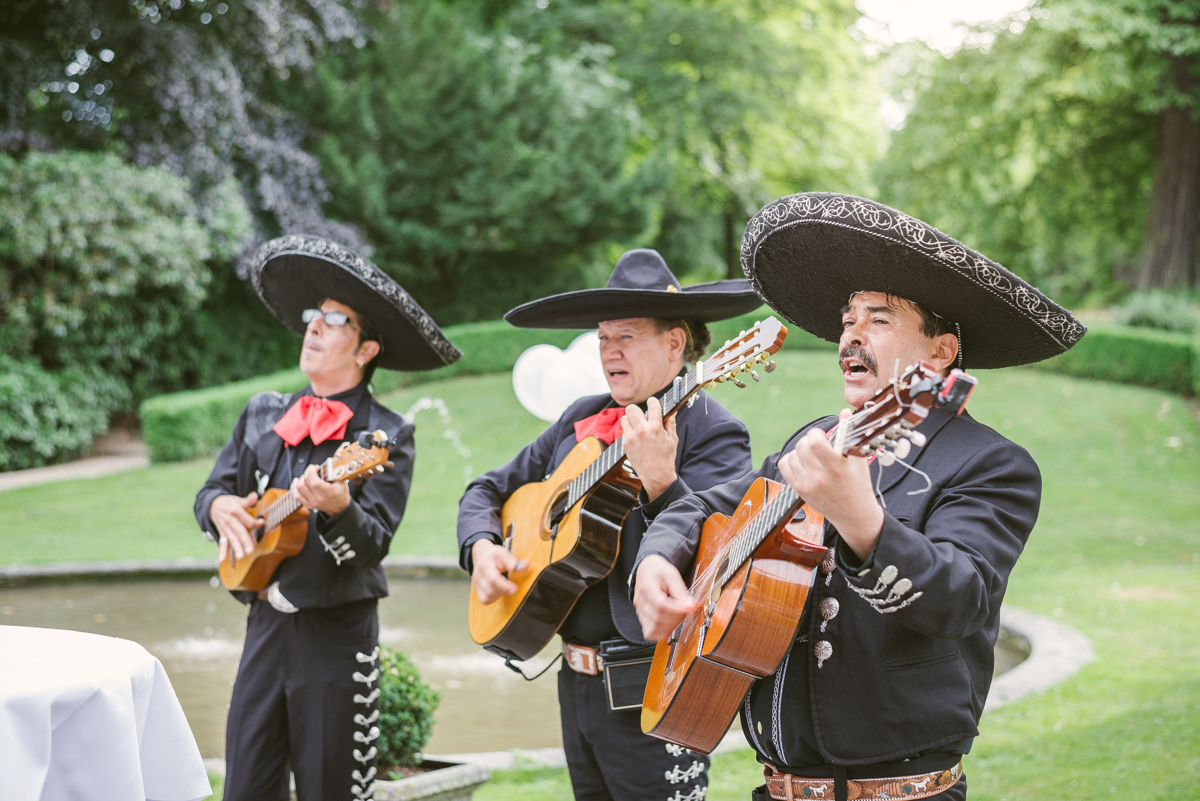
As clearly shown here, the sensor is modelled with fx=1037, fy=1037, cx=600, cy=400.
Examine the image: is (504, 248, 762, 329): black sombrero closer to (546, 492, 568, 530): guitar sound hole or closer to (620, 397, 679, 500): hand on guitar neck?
(620, 397, 679, 500): hand on guitar neck

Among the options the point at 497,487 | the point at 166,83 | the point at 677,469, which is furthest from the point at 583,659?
the point at 166,83

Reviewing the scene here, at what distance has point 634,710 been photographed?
3.12m

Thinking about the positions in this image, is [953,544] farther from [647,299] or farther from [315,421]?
[315,421]

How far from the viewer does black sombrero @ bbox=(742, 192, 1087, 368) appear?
7.16 feet

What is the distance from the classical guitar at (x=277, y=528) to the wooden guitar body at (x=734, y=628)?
1491 millimetres

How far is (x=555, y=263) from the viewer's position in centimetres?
2370

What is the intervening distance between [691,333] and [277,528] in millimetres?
1646

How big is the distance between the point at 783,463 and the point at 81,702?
1.71 m

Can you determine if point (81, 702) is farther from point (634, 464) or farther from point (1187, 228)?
point (1187, 228)

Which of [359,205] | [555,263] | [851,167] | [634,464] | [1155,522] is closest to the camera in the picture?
[634,464]

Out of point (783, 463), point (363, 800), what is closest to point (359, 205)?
point (363, 800)

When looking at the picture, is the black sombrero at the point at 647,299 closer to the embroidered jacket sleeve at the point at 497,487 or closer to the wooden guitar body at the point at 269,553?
the embroidered jacket sleeve at the point at 497,487

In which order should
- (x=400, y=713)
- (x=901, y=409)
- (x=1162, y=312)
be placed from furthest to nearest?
(x=1162, y=312) → (x=400, y=713) → (x=901, y=409)

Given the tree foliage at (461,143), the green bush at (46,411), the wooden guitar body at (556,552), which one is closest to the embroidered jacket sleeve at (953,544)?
the wooden guitar body at (556,552)
